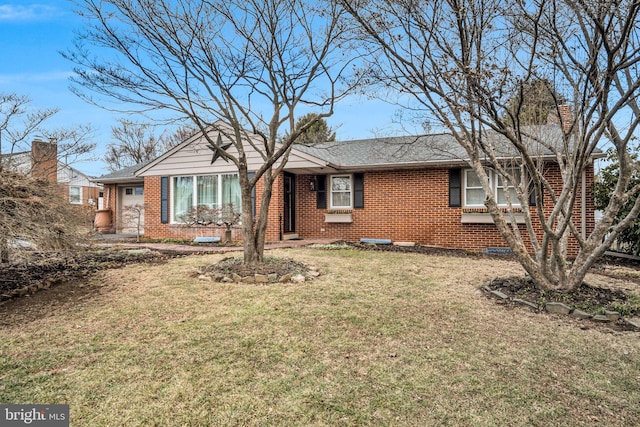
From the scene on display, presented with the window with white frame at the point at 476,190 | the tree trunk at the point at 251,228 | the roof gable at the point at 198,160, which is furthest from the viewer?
the roof gable at the point at 198,160

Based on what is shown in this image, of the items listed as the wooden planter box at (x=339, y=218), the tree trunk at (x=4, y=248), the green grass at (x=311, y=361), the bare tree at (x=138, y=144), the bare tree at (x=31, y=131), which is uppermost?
the bare tree at (x=138, y=144)

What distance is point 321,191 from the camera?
11875 mm

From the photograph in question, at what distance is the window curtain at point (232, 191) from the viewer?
11.6 metres

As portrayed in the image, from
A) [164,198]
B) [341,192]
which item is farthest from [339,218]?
[164,198]

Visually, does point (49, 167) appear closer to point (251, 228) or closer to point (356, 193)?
point (251, 228)

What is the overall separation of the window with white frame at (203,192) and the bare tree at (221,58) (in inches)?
190

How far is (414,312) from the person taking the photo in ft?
14.2

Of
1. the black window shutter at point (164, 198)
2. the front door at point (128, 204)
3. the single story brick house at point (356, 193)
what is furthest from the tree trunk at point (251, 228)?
the front door at point (128, 204)

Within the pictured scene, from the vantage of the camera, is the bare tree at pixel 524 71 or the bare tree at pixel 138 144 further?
the bare tree at pixel 138 144


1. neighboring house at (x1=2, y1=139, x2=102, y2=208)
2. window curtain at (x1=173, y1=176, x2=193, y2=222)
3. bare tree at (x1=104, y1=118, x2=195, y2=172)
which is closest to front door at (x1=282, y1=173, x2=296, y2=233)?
window curtain at (x1=173, y1=176, x2=193, y2=222)

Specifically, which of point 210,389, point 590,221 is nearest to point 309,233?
point 590,221

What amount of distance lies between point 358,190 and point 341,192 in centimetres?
62

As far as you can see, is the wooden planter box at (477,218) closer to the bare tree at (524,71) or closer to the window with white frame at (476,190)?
the window with white frame at (476,190)

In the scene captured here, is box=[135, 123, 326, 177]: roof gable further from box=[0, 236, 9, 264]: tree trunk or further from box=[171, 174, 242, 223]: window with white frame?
box=[0, 236, 9, 264]: tree trunk
